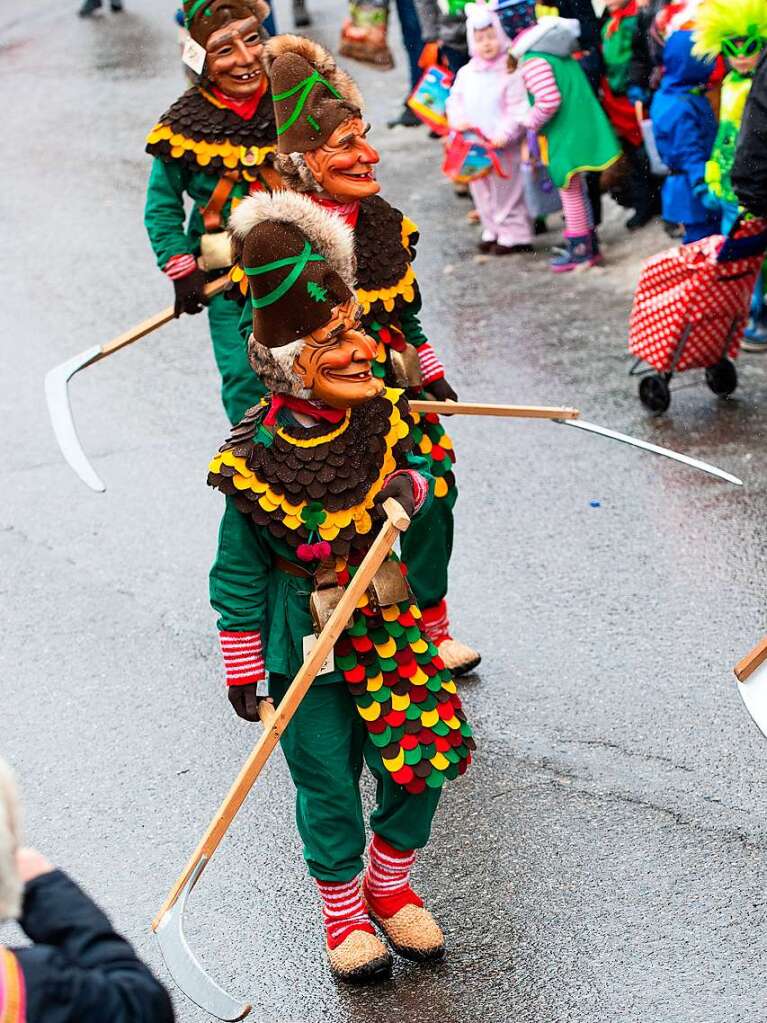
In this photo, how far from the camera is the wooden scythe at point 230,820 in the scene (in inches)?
133

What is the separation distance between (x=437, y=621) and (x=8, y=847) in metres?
3.01

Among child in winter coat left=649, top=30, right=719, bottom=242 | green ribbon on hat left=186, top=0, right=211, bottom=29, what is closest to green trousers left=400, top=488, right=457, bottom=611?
green ribbon on hat left=186, top=0, right=211, bottom=29

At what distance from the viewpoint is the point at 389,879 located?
419cm

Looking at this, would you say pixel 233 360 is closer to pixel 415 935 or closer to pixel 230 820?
pixel 415 935

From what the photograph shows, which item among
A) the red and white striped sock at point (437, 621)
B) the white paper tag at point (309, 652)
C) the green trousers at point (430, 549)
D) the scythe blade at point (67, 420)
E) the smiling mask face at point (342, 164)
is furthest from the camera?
the scythe blade at point (67, 420)

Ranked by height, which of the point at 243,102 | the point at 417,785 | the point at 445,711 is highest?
the point at 243,102

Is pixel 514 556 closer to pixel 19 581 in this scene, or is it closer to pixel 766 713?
pixel 19 581

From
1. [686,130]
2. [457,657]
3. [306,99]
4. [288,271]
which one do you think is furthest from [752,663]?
[686,130]

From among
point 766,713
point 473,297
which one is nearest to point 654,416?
point 473,297

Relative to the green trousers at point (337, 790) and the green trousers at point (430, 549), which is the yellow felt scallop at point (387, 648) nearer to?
the green trousers at point (337, 790)

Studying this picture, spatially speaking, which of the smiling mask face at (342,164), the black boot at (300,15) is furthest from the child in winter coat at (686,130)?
the black boot at (300,15)

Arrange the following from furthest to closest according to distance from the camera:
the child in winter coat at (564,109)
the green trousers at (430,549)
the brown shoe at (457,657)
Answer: the child in winter coat at (564,109) → the brown shoe at (457,657) → the green trousers at (430,549)

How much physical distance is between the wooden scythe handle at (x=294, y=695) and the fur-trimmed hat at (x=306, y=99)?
4.47 feet

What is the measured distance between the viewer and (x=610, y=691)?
523cm
